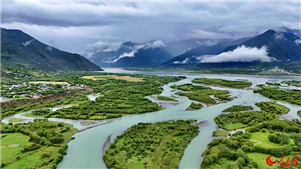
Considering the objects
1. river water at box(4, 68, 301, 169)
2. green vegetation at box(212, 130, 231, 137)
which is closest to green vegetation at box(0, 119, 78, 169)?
river water at box(4, 68, 301, 169)

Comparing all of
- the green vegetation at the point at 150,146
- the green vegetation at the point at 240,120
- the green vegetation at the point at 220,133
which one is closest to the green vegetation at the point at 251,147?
the green vegetation at the point at 220,133

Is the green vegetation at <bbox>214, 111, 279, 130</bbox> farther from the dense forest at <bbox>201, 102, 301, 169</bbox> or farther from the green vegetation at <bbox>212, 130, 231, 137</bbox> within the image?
the green vegetation at <bbox>212, 130, 231, 137</bbox>

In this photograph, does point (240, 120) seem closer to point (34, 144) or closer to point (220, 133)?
point (220, 133)

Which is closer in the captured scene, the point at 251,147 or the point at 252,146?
the point at 251,147

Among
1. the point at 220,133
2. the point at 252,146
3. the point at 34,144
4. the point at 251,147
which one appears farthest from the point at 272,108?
the point at 34,144

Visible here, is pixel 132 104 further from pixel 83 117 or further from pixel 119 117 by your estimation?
pixel 83 117

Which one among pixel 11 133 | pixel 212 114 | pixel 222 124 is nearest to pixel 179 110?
pixel 212 114
